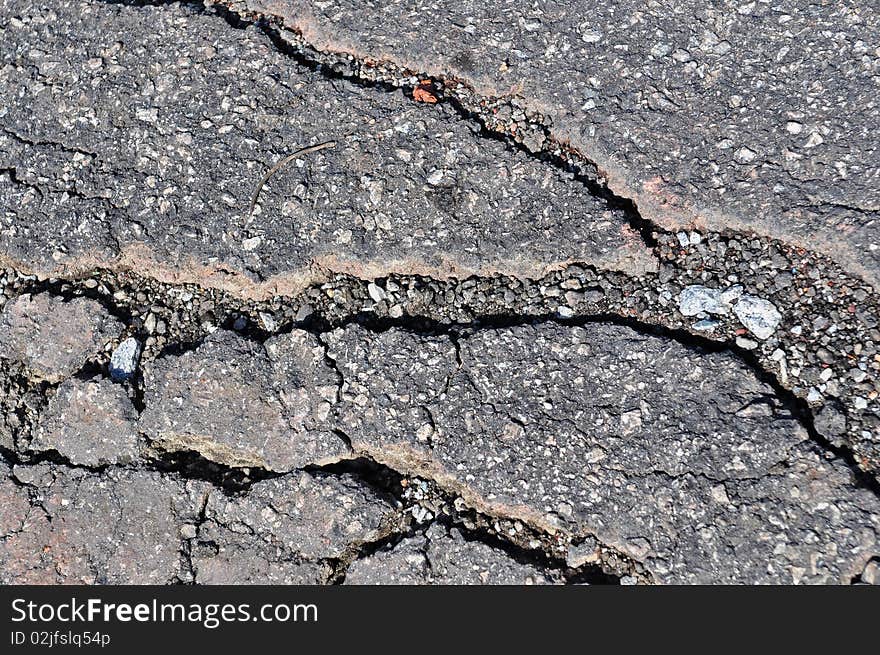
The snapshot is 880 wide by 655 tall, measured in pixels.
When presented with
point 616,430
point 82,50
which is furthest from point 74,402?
point 616,430

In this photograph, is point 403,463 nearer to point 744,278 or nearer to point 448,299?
point 448,299

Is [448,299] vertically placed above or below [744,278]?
below

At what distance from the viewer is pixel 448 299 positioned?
2.36 metres

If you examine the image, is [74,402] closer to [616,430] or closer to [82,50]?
[82,50]

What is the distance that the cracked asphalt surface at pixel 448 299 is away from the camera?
Answer: 6.77ft

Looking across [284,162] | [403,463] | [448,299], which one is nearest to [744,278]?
[448,299]

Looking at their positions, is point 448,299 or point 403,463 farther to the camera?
point 448,299

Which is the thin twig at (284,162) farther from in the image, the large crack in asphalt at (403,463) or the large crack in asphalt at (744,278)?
the large crack in asphalt at (403,463)

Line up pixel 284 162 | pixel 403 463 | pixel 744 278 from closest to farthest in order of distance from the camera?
1. pixel 403 463
2. pixel 744 278
3. pixel 284 162

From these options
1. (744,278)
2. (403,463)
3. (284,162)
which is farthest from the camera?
(284,162)

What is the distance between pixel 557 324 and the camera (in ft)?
7.48

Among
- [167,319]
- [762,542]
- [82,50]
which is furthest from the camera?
[82,50]

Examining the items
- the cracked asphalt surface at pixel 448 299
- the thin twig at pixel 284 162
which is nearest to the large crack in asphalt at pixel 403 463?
the cracked asphalt surface at pixel 448 299

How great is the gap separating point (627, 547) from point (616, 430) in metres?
0.30
